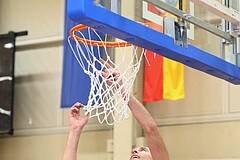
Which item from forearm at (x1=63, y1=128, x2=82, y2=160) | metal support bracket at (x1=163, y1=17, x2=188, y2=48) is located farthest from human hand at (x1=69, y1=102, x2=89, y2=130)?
metal support bracket at (x1=163, y1=17, x2=188, y2=48)

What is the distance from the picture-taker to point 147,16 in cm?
408

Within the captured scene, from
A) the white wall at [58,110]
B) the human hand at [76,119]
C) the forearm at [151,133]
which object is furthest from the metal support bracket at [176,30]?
the white wall at [58,110]

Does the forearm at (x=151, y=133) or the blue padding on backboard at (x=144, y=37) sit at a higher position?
the blue padding on backboard at (x=144, y=37)

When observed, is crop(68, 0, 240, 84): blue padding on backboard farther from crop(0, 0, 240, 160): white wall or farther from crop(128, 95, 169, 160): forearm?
crop(0, 0, 240, 160): white wall

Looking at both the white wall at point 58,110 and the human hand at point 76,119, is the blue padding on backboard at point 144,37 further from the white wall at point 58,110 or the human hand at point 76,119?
the white wall at point 58,110

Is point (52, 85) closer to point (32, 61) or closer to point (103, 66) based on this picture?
point (32, 61)

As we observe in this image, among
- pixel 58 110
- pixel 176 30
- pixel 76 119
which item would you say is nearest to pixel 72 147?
pixel 76 119

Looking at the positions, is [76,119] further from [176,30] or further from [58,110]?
[58,110]

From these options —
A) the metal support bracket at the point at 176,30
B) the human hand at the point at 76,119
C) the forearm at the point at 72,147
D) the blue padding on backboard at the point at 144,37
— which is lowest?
the forearm at the point at 72,147

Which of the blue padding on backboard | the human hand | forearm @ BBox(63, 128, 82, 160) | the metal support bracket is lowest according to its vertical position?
forearm @ BBox(63, 128, 82, 160)

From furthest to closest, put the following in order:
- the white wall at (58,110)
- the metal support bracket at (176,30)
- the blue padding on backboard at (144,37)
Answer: the white wall at (58,110)
the metal support bracket at (176,30)
the blue padding on backboard at (144,37)

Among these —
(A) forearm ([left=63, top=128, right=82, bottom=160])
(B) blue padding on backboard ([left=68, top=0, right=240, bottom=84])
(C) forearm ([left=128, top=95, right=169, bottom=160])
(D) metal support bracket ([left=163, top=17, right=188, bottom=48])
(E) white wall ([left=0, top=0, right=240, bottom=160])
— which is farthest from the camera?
(E) white wall ([left=0, top=0, right=240, bottom=160])

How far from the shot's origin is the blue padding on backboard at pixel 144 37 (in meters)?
3.29

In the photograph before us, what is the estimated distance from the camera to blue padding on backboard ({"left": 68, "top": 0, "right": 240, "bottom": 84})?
10.8ft
